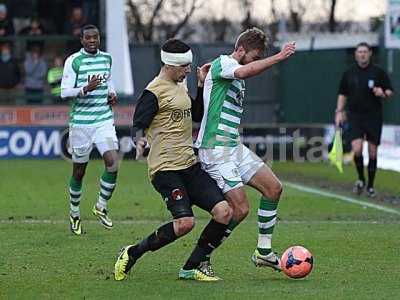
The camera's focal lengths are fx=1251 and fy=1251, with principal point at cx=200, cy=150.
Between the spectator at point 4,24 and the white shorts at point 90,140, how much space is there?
16241 millimetres

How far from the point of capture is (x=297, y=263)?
1047cm

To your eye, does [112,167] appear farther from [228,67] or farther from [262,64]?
[262,64]

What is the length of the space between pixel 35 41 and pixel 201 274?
2081 cm

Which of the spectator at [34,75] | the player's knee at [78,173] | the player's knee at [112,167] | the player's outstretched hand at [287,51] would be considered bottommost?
the spectator at [34,75]

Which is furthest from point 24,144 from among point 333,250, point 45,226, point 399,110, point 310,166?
point 333,250

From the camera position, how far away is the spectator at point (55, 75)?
27891mm

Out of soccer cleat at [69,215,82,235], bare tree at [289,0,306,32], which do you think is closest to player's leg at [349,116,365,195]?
soccer cleat at [69,215,82,235]

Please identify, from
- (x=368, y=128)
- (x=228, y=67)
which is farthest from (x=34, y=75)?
(x=228, y=67)


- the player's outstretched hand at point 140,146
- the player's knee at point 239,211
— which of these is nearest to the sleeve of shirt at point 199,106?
the player's outstretched hand at point 140,146

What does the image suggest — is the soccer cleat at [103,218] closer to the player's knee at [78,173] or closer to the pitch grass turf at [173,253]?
the pitch grass turf at [173,253]

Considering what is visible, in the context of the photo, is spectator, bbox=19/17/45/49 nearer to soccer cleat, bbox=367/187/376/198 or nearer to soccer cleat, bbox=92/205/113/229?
soccer cleat, bbox=367/187/376/198

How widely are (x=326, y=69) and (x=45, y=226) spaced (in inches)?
702

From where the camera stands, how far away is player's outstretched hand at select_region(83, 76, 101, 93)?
14.2 meters

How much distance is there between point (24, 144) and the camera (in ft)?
94.6
